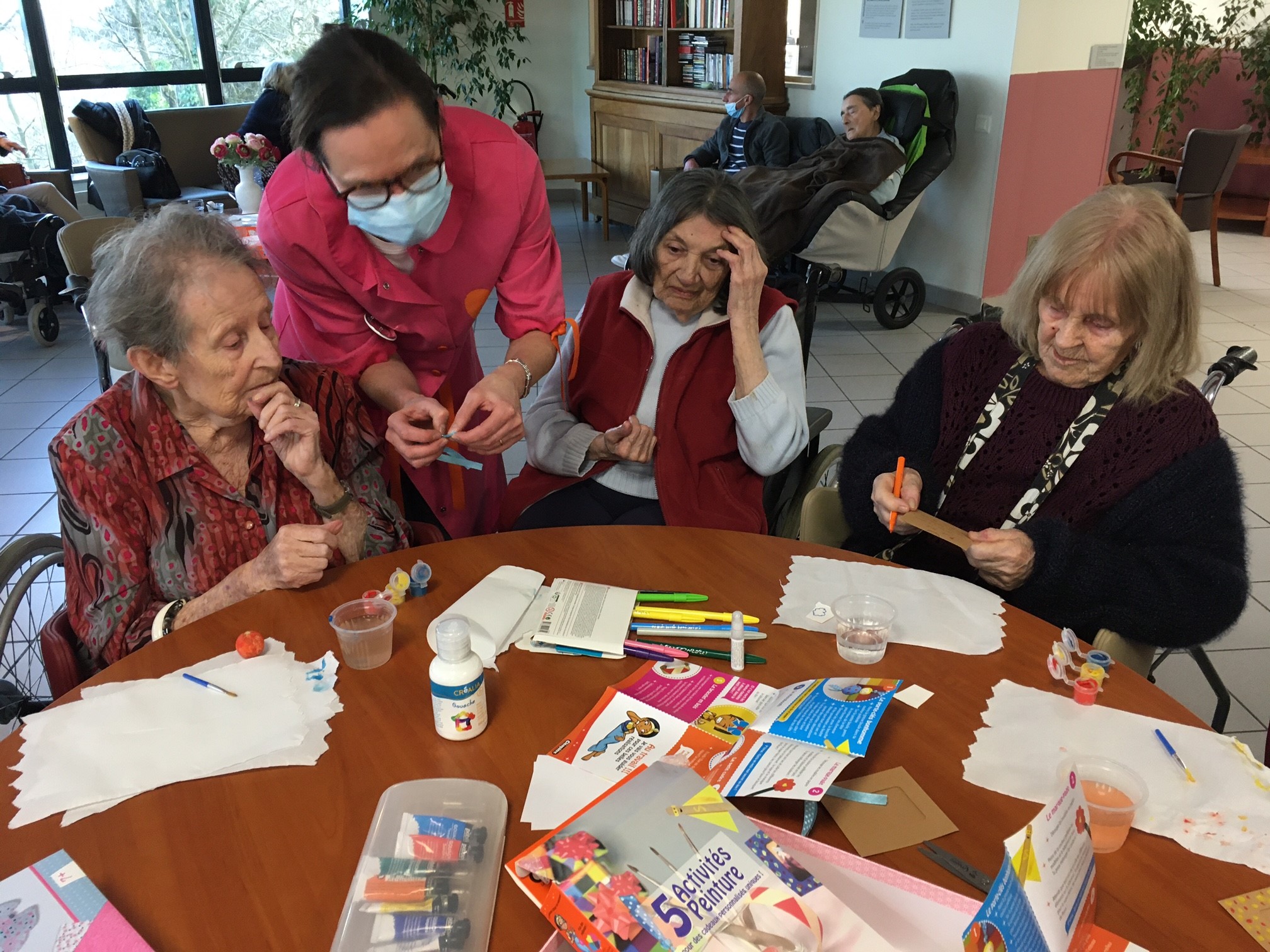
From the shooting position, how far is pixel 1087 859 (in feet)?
2.92

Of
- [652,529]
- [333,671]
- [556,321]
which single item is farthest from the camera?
[556,321]

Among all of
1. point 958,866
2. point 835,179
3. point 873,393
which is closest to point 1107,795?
point 958,866

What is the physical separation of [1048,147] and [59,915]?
5733mm

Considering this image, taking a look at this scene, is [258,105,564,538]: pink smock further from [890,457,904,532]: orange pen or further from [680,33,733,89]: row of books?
[680,33,733,89]: row of books

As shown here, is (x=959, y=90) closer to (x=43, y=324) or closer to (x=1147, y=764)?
(x=1147, y=764)

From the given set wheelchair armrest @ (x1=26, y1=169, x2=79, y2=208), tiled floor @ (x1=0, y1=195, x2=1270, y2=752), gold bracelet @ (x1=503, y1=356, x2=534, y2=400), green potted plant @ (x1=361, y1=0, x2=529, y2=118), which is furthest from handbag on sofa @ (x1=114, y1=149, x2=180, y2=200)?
gold bracelet @ (x1=503, y1=356, x2=534, y2=400)

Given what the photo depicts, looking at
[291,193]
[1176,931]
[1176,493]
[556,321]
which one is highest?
[291,193]

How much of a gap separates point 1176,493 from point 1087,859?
90 centimetres

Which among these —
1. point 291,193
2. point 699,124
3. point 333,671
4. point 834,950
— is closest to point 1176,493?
point 834,950

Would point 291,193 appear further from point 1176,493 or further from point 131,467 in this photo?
point 1176,493

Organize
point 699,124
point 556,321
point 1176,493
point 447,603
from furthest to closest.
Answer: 1. point 699,124
2. point 556,321
3. point 1176,493
4. point 447,603

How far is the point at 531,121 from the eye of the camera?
30.4ft

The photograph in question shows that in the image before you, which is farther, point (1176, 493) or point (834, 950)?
point (1176, 493)

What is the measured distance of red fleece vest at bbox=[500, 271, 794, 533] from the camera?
2053mm
